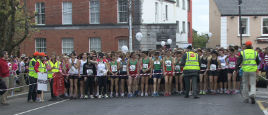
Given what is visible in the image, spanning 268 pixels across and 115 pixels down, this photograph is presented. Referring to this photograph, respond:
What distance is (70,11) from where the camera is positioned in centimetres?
4284

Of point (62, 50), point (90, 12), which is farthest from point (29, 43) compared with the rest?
point (90, 12)

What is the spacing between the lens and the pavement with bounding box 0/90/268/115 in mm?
13227

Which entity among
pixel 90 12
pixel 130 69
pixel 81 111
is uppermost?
pixel 90 12

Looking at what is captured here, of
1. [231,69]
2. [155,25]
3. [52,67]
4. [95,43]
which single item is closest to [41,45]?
[95,43]

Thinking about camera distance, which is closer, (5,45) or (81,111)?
(81,111)

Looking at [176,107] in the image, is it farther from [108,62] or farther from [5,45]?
[5,45]

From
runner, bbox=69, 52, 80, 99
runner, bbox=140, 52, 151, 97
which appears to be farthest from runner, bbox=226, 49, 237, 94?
runner, bbox=69, 52, 80, 99

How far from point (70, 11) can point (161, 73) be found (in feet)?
84.4

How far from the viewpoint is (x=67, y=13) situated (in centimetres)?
4303

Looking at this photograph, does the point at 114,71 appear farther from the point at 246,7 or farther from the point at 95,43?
the point at 246,7

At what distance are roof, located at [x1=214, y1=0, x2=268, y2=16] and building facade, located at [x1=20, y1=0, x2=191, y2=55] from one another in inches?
218

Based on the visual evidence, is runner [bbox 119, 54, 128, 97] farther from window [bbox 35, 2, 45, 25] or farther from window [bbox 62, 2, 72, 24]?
window [bbox 35, 2, 45, 25]

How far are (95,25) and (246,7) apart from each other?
15.1 m

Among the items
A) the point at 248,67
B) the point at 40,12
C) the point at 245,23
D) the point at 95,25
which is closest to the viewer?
the point at 248,67
